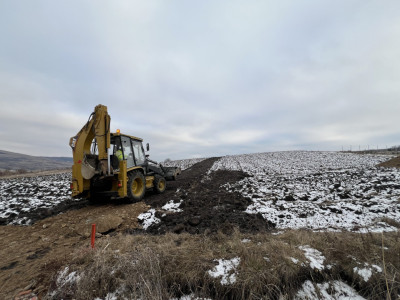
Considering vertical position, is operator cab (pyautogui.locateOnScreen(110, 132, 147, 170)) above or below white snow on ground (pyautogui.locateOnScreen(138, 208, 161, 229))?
above

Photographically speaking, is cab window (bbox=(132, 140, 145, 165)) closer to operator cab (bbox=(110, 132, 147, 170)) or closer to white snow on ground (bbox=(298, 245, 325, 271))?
operator cab (bbox=(110, 132, 147, 170))

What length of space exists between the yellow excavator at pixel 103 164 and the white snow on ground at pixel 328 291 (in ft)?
19.7

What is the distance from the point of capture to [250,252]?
9.95ft

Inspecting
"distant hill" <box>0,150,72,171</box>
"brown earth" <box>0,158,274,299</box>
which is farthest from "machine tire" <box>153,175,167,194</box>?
"distant hill" <box>0,150,72,171</box>

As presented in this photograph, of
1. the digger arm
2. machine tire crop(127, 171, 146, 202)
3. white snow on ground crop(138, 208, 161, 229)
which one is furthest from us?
machine tire crop(127, 171, 146, 202)

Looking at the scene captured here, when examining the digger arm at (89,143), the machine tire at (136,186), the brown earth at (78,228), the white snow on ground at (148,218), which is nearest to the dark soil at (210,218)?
the brown earth at (78,228)

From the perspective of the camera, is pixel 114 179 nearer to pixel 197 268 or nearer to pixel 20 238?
pixel 20 238

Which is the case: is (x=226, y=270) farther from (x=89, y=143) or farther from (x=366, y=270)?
(x=89, y=143)

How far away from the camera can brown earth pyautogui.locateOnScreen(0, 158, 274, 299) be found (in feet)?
10.6

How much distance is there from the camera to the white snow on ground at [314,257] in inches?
110

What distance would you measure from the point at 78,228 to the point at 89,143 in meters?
2.98

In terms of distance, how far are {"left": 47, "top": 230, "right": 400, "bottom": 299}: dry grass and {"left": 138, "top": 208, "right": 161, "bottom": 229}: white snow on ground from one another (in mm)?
2397

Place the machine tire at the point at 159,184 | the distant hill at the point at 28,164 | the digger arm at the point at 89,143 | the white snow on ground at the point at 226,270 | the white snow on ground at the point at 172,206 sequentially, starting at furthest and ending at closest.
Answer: the distant hill at the point at 28,164
the machine tire at the point at 159,184
the white snow on ground at the point at 172,206
the digger arm at the point at 89,143
the white snow on ground at the point at 226,270

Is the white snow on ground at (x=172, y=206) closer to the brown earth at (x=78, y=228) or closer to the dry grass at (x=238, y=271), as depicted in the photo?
the brown earth at (x=78, y=228)
